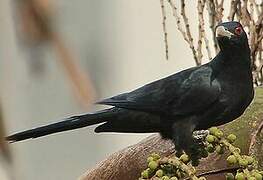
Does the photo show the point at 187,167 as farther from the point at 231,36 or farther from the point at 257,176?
the point at 231,36

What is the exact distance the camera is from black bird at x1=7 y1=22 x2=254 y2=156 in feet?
3.79

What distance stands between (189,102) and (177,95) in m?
0.04

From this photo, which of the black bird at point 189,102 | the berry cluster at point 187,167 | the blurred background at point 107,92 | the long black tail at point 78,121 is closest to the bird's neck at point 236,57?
the black bird at point 189,102

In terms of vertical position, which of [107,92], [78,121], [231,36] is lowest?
[107,92]

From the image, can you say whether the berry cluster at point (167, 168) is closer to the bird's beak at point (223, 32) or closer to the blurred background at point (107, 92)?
the bird's beak at point (223, 32)

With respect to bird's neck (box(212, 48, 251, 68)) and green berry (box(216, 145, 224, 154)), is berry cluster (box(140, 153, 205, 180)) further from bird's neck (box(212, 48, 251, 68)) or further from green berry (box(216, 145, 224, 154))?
bird's neck (box(212, 48, 251, 68))

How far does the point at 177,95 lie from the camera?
4.06 ft

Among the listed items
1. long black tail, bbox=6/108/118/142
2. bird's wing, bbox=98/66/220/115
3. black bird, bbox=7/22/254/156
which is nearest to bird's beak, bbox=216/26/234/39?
black bird, bbox=7/22/254/156

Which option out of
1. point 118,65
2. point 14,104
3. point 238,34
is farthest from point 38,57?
point 118,65

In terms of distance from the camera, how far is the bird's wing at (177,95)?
1.20 meters

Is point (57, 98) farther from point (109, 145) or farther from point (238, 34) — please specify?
point (238, 34)

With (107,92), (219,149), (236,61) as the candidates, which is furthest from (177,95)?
(107,92)

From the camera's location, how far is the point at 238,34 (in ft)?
3.81

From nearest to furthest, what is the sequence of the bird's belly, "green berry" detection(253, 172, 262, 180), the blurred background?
1. "green berry" detection(253, 172, 262, 180)
2. the bird's belly
3. the blurred background
